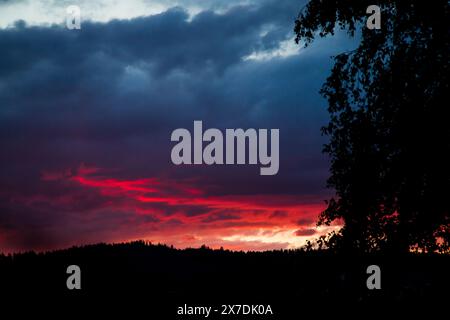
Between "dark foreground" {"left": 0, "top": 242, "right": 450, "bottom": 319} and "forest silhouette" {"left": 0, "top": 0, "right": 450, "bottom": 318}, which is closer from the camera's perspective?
"forest silhouette" {"left": 0, "top": 0, "right": 450, "bottom": 318}

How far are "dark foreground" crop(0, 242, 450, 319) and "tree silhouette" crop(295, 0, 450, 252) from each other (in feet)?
3.94

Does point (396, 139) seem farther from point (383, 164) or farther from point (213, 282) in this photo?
point (213, 282)

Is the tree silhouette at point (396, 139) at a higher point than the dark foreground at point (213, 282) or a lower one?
higher

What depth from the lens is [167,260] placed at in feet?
77.9

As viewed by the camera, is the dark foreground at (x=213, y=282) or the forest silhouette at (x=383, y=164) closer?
the forest silhouette at (x=383, y=164)

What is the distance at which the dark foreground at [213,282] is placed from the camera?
18.0 m

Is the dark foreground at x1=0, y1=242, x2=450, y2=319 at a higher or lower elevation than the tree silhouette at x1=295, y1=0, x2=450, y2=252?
lower

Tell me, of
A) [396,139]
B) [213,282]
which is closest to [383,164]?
[396,139]

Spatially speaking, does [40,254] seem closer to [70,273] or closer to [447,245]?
[70,273]

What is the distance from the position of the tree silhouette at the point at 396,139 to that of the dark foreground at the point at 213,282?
1.20 meters

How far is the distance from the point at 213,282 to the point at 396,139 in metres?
11.2

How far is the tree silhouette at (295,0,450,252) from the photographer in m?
15.1
